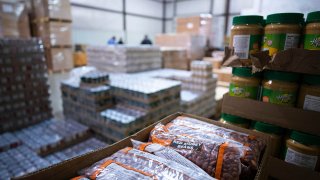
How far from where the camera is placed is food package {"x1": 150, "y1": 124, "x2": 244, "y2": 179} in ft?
3.48

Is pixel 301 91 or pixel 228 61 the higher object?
pixel 228 61

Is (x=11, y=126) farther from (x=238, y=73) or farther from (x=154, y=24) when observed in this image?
(x=154, y=24)

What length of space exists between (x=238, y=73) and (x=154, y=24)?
1567cm

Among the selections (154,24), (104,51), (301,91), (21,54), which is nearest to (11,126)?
(21,54)

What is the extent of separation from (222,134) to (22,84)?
13.3 feet

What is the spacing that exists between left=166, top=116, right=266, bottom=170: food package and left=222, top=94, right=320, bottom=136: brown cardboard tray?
0.29 meters

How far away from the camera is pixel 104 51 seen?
5.91 metres

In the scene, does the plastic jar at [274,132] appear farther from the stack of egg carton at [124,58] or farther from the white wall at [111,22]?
the white wall at [111,22]

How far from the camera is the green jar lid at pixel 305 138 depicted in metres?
1.41

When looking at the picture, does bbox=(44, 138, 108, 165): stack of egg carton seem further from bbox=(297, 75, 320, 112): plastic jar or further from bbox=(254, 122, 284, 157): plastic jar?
bbox=(297, 75, 320, 112): plastic jar

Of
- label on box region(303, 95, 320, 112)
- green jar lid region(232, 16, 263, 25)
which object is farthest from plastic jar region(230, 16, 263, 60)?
label on box region(303, 95, 320, 112)

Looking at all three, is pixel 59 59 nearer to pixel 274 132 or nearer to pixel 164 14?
pixel 274 132

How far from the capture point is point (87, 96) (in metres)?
3.65

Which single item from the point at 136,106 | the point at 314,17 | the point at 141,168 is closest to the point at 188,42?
the point at 136,106
